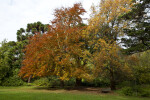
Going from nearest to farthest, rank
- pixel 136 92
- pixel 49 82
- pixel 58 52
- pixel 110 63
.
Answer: pixel 136 92 < pixel 110 63 < pixel 58 52 < pixel 49 82

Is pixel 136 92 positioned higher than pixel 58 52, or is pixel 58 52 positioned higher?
pixel 58 52

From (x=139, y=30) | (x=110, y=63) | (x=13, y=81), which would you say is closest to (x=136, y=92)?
(x=110, y=63)

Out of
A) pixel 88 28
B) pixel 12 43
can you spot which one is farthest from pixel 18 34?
pixel 88 28

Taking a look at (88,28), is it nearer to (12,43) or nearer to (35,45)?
(35,45)

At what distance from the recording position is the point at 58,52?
1605 cm

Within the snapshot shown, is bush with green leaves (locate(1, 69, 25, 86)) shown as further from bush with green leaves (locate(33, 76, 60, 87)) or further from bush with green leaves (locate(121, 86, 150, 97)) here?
bush with green leaves (locate(121, 86, 150, 97))

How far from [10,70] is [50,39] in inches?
486

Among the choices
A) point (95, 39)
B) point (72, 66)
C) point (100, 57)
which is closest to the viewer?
point (100, 57)

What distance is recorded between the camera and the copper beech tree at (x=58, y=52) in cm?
1510

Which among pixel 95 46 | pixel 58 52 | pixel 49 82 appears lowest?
pixel 49 82

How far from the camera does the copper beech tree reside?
15.1 m

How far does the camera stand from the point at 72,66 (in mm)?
16125

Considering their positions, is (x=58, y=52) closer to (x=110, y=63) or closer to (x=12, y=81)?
(x=110, y=63)

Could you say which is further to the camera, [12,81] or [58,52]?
[12,81]
